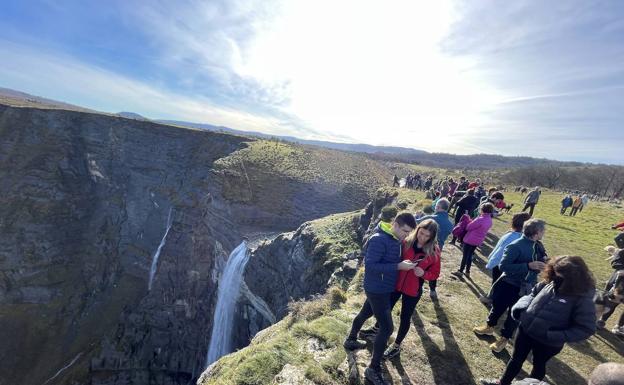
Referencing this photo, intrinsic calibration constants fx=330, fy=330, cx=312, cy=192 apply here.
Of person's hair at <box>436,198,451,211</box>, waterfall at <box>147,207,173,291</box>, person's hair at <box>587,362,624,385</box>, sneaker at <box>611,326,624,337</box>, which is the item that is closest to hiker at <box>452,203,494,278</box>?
person's hair at <box>436,198,451,211</box>

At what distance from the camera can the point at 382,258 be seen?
15.5ft

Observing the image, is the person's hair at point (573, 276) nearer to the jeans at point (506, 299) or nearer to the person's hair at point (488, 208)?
the jeans at point (506, 299)

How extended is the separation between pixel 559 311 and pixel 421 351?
275 centimetres

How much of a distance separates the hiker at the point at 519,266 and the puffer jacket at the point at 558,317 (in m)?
1.14

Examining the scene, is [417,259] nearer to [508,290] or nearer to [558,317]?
[558,317]

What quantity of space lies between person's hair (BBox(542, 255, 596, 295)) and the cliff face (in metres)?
20.6

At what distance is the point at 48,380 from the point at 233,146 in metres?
32.2

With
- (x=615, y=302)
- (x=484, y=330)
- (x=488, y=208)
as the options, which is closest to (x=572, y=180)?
(x=615, y=302)

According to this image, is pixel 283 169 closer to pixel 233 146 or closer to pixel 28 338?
pixel 233 146

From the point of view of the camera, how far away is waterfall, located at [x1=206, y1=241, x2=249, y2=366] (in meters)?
26.4

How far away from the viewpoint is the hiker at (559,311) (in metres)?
3.83

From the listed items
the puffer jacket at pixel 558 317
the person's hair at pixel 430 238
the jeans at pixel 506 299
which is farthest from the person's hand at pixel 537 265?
the person's hair at pixel 430 238

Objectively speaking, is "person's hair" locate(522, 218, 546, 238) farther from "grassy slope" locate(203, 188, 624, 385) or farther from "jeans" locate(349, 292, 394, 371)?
"jeans" locate(349, 292, 394, 371)

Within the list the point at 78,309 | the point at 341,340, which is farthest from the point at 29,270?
the point at 341,340
